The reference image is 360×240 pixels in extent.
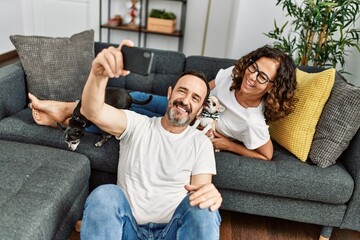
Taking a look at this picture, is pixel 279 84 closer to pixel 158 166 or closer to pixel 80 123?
pixel 158 166

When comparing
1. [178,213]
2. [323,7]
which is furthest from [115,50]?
[323,7]

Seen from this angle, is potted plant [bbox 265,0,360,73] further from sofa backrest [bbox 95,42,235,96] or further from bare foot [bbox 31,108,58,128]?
bare foot [bbox 31,108,58,128]

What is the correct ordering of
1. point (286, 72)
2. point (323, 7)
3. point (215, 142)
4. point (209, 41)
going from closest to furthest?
point (286, 72) → point (215, 142) → point (323, 7) → point (209, 41)

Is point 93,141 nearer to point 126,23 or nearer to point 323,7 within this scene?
point 323,7

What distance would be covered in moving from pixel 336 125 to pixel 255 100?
1.39 ft

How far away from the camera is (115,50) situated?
3.52 feet

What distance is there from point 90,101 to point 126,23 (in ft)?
10.1

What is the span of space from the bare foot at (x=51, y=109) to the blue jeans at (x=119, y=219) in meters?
0.73

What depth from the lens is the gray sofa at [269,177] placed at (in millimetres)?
1787

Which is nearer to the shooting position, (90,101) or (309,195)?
(90,101)

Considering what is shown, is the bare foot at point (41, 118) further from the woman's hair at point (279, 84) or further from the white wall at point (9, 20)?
the white wall at point (9, 20)

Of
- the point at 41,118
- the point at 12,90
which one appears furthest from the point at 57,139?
the point at 12,90

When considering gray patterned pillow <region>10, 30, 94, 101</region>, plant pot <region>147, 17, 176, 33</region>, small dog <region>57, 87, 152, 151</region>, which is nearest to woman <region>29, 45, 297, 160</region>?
small dog <region>57, 87, 152, 151</region>

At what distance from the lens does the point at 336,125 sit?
183 centimetres
